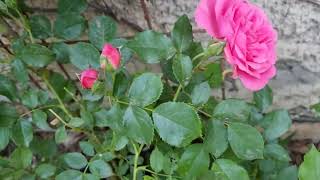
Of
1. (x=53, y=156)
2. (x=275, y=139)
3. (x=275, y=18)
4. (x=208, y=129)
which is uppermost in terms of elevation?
(x=275, y=18)

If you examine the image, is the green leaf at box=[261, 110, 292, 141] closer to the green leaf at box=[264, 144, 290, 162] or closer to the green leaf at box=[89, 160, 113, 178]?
the green leaf at box=[264, 144, 290, 162]

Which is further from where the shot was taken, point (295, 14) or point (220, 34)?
point (295, 14)

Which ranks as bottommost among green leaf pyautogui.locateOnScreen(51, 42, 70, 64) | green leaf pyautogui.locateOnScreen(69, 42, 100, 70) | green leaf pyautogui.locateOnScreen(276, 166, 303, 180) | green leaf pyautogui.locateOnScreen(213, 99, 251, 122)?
green leaf pyautogui.locateOnScreen(276, 166, 303, 180)

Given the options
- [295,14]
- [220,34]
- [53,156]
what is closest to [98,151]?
[53,156]

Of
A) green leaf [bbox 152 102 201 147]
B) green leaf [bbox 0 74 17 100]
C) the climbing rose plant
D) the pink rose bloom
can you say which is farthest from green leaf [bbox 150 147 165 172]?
green leaf [bbox 0 74 17 100]

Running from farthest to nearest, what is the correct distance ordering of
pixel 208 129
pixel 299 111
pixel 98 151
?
pixel 299 111 < pixel 98 151 < pixel 208 129

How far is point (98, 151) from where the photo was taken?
112 cm

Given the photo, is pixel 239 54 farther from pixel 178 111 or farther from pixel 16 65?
pixel 16 65

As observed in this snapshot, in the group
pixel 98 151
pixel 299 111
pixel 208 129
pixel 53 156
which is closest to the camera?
pixel 208 129

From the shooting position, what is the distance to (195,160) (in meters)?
0.94

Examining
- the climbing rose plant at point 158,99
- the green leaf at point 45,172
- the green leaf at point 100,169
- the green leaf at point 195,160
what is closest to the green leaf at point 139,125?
the climbing rose plant at point 158,99

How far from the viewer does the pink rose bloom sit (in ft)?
2.73

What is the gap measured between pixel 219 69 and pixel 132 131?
1.18ft

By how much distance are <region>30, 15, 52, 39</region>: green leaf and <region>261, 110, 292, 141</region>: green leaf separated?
1.61 feet
